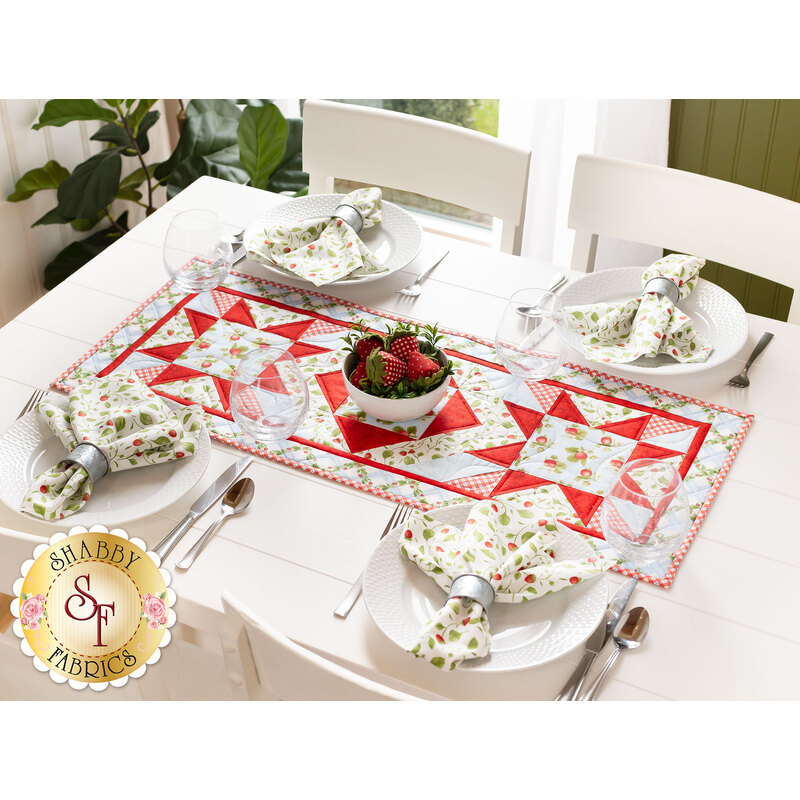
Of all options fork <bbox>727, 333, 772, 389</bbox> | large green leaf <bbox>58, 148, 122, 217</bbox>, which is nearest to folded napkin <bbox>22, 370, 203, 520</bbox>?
fork <bbox>727, 333, 772, 389</bbox>

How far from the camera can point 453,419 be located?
1.44 metres

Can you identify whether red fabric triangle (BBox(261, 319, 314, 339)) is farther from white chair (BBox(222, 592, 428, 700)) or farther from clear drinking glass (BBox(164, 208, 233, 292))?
white chair (BBox(222, 592, 428, 700))

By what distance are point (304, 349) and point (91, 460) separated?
416 millimetres

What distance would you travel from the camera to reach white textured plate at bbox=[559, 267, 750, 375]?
4.96 ft

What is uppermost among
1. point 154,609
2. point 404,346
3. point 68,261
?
point 404,346

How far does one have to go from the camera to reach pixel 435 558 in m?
1.17

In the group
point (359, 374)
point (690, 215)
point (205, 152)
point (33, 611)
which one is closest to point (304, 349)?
point (359, 374)

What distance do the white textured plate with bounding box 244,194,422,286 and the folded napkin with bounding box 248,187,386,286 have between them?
0.7 inches

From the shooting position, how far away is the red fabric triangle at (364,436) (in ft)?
4.59

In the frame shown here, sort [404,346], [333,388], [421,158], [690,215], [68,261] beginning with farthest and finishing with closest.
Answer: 1. [68,261]
2. [421,158]
3. [690,215]
4. [333,388]
5. [404,346]

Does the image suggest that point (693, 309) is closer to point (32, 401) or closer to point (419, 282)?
point (419, 282)

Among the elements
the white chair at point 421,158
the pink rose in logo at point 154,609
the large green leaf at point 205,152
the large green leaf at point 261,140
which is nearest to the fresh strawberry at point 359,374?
the pink rose in logo at point 154,609
